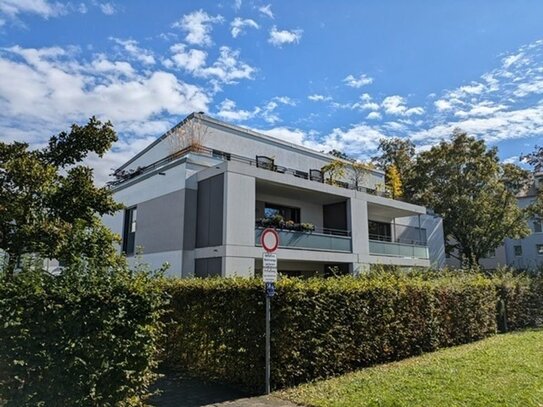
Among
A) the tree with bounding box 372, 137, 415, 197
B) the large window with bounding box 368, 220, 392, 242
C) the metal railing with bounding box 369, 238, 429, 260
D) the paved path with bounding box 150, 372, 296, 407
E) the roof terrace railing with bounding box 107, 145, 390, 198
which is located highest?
the tree with bounding box 372, 137, 415, 197

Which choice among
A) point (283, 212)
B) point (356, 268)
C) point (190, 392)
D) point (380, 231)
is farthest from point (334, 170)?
point (190, 392)

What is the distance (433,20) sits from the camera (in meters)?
10.3

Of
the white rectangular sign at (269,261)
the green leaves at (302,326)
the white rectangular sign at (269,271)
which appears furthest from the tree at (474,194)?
the white rectangular sign at (269,271)

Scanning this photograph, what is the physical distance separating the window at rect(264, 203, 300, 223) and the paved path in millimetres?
13846

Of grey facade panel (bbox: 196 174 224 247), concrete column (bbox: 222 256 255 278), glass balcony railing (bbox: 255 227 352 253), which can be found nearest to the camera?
concrete column (bbox: 222 256 255 278)

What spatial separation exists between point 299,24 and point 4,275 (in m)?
8.46

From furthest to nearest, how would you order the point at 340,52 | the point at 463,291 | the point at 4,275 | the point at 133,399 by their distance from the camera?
the point at 463,291
the point at 340,52
the point at 133,399
the point at 4,275

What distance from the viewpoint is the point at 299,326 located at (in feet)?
27.2

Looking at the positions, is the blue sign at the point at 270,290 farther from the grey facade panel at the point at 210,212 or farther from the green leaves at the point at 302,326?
the grey facade panel at the point at 210,212

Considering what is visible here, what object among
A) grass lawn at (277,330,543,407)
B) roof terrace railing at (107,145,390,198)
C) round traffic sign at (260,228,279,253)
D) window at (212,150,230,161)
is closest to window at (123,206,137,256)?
roof terrace railing at (107,145,390,198)

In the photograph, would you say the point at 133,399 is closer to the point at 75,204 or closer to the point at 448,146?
the point at 75,204

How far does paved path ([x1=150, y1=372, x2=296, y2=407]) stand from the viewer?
23.4 ft

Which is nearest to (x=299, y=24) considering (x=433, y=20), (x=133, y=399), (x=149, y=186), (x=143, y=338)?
(x=433, y=20)

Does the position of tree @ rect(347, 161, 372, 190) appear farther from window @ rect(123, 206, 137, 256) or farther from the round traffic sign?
the round traffic sign
